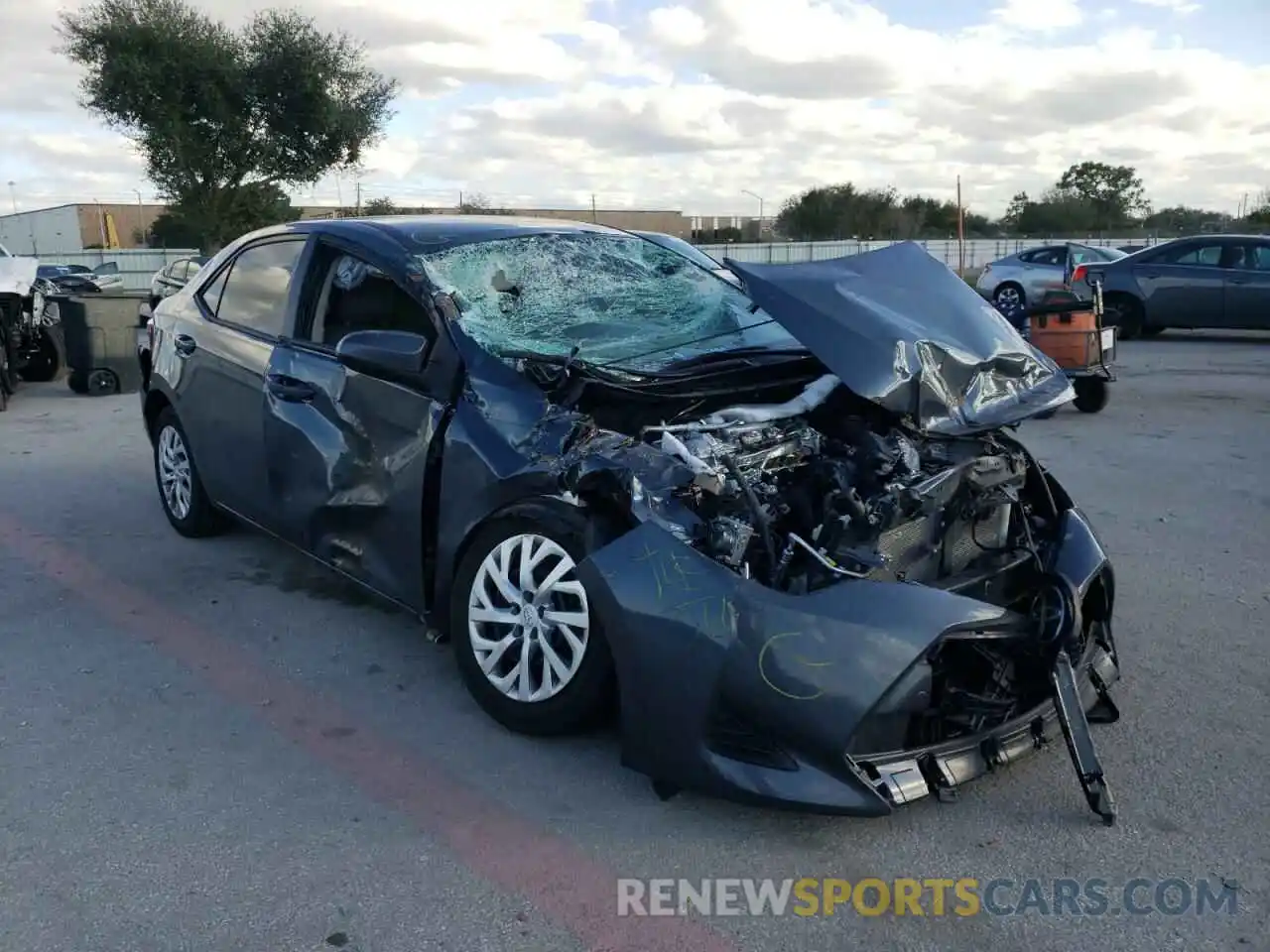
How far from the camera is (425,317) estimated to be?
12.8 ft

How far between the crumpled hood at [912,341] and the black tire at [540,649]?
101 centimetres

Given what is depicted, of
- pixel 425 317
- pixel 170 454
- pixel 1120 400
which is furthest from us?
pixel 1120 400

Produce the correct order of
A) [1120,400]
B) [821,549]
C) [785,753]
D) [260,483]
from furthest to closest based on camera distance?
1. [1120,400]
2. [260,483]
3. [821,549]
4. [785,753]

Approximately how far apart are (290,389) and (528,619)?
1668 mm

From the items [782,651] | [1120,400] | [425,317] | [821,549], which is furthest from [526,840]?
[1120,400]

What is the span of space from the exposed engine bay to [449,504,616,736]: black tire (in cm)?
40

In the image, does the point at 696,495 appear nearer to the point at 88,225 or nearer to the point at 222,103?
the point at 222,103

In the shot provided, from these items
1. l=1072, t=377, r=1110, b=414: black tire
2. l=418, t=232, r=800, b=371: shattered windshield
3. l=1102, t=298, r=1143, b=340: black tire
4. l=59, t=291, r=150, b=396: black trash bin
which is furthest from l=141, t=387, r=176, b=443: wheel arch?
l=1102, t=298, r=1143, b=340: black tire

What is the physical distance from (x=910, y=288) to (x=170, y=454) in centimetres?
387

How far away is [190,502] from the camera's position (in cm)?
556

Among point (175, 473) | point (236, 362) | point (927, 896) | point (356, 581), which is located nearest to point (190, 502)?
point (175, 473)

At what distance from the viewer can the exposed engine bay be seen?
303 centimetres

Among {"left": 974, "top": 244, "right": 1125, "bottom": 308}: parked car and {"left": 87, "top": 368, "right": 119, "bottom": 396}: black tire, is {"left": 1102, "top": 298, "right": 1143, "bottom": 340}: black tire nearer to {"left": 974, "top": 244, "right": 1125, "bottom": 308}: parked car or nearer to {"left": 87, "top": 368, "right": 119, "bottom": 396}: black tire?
{"left": 974, "top": 244, "right": 1125, "bottom": 308}: parked car

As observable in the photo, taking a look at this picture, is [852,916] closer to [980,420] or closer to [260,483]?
[980,420]
